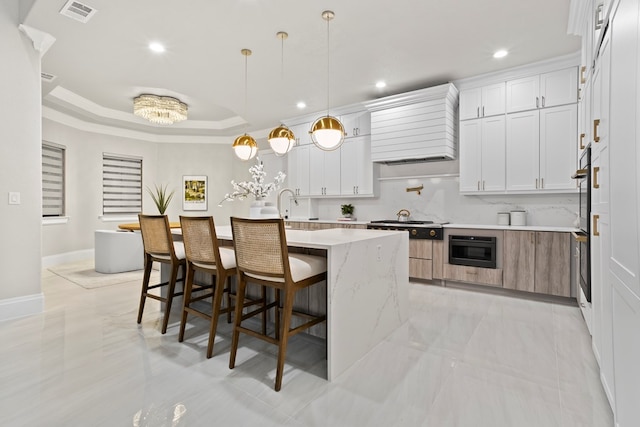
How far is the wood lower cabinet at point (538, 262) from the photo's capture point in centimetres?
342

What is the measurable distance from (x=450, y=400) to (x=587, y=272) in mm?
1514

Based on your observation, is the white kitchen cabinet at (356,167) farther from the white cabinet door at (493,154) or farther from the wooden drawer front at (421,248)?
the white cabinet door at (493,154)

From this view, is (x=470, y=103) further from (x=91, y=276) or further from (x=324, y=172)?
(x=91, y=276)

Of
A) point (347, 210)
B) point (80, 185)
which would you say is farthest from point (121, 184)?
point (347, 210)

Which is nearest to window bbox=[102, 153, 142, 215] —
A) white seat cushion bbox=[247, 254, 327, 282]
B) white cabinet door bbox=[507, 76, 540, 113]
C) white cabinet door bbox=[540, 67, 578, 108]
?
white seat cushion bbox=[247, 254, 327, 282]

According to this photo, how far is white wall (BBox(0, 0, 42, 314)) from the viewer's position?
3.00 meters

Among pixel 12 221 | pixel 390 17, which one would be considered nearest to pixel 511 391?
pixel 390 17

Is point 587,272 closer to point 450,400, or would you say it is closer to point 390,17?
point 450,400

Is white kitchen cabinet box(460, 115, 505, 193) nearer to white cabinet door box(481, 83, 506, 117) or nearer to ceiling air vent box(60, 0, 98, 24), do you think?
white cabinet door box(481, 83, 506, 117)

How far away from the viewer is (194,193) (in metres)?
7.76

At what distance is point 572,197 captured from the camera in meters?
3.84

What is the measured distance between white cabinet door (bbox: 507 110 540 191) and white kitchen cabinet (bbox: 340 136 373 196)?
75.5 inches

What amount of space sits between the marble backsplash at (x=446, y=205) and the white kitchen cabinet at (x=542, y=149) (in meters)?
0.30

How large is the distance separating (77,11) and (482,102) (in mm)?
4405
